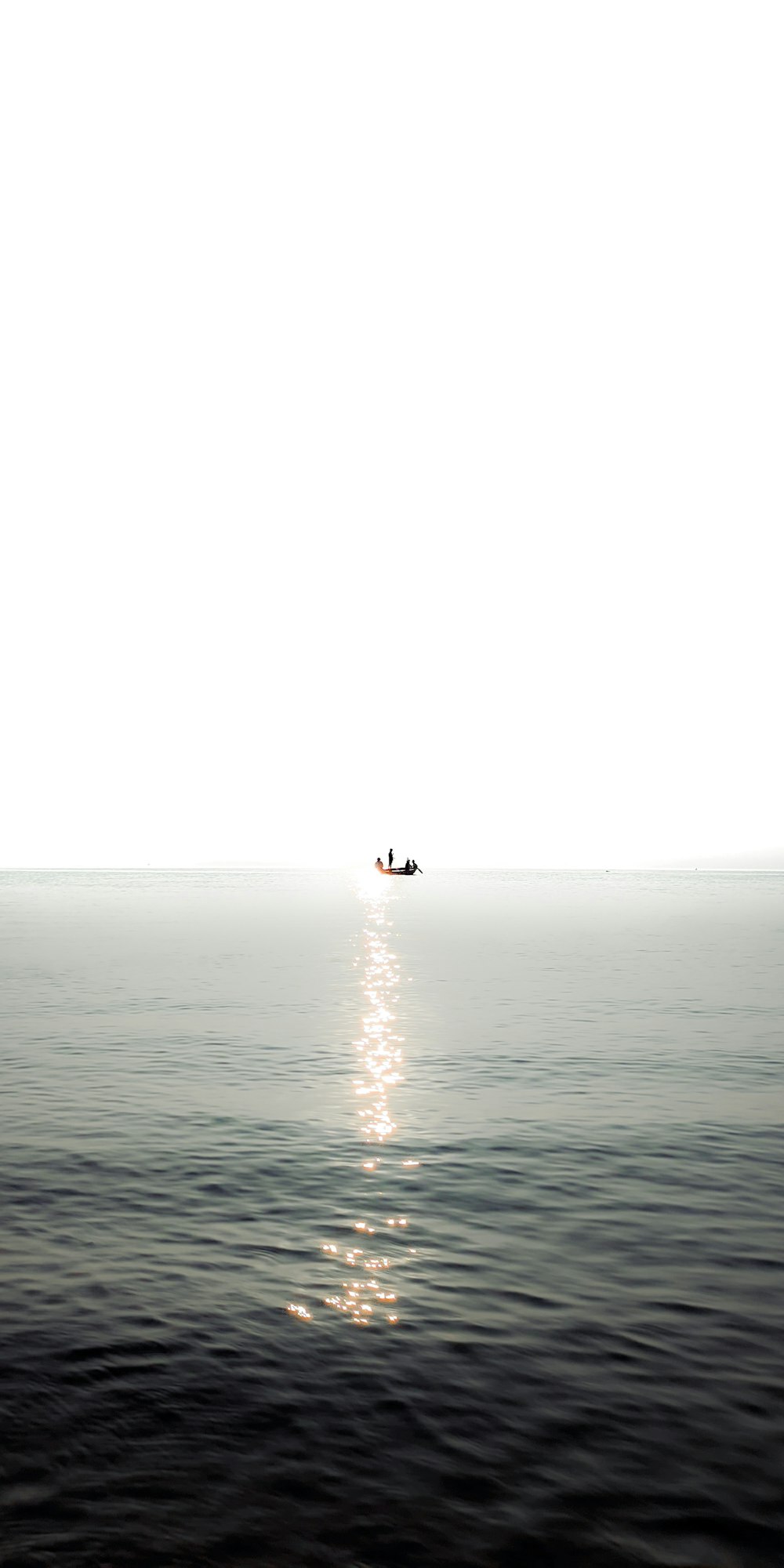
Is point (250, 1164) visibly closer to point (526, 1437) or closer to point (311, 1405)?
point (311, 1405)

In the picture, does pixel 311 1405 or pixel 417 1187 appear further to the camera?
pixel 417 1187

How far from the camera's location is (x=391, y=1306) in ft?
58.6

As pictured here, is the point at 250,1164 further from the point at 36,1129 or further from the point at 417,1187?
the point at 36,1129

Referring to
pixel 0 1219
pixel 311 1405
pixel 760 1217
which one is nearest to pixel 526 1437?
pixel 311 1405

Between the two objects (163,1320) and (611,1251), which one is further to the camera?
(611,1251)

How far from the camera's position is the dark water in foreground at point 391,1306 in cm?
1203

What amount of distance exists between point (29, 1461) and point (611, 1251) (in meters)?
11.2

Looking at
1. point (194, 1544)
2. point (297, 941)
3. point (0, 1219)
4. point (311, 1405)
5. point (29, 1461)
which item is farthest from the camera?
point (297, 941)

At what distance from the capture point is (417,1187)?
976 inches

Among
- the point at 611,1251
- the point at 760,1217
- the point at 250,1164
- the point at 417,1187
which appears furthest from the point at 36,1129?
the point at 760,1217

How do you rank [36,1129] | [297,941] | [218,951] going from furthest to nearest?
[297,941], [218,951], [36,1129]

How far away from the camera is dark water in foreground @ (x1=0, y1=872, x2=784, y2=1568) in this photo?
12.0m

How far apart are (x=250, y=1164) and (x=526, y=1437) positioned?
14.0 meters

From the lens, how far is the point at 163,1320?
1708 centimetres
